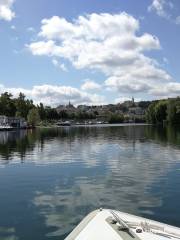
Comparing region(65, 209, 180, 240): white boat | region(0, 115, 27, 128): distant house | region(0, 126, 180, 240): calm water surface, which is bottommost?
region(0, 126, 180, 240): calm water surface

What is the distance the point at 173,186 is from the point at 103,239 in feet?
55.6

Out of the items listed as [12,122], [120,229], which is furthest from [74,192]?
[12,122]

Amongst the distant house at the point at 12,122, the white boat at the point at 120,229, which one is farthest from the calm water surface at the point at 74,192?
the distant house at the point at 12,122

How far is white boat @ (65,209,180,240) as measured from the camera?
10.9 meters

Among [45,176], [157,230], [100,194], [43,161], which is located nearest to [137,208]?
[100,194]

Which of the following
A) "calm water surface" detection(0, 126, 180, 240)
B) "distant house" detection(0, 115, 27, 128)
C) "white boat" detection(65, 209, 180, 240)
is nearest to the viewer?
"white boat" detection(65, 209, 180, 240)

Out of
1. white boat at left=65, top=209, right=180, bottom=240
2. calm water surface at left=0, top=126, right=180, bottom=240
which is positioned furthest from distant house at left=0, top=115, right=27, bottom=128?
white boat at left=65, top=209, right=180, bottom=240

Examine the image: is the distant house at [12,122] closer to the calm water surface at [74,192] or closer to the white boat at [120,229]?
the calm water surface at [74,192]

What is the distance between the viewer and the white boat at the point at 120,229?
428 inches

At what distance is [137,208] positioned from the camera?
2042cm

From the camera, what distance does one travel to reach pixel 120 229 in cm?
1134

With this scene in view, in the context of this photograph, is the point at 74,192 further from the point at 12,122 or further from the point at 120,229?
the point at 12,122

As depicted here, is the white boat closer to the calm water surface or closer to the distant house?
the calm water surface

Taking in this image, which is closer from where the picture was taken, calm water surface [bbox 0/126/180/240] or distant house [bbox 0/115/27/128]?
calm water surface [bbox 0/126/180/240]
